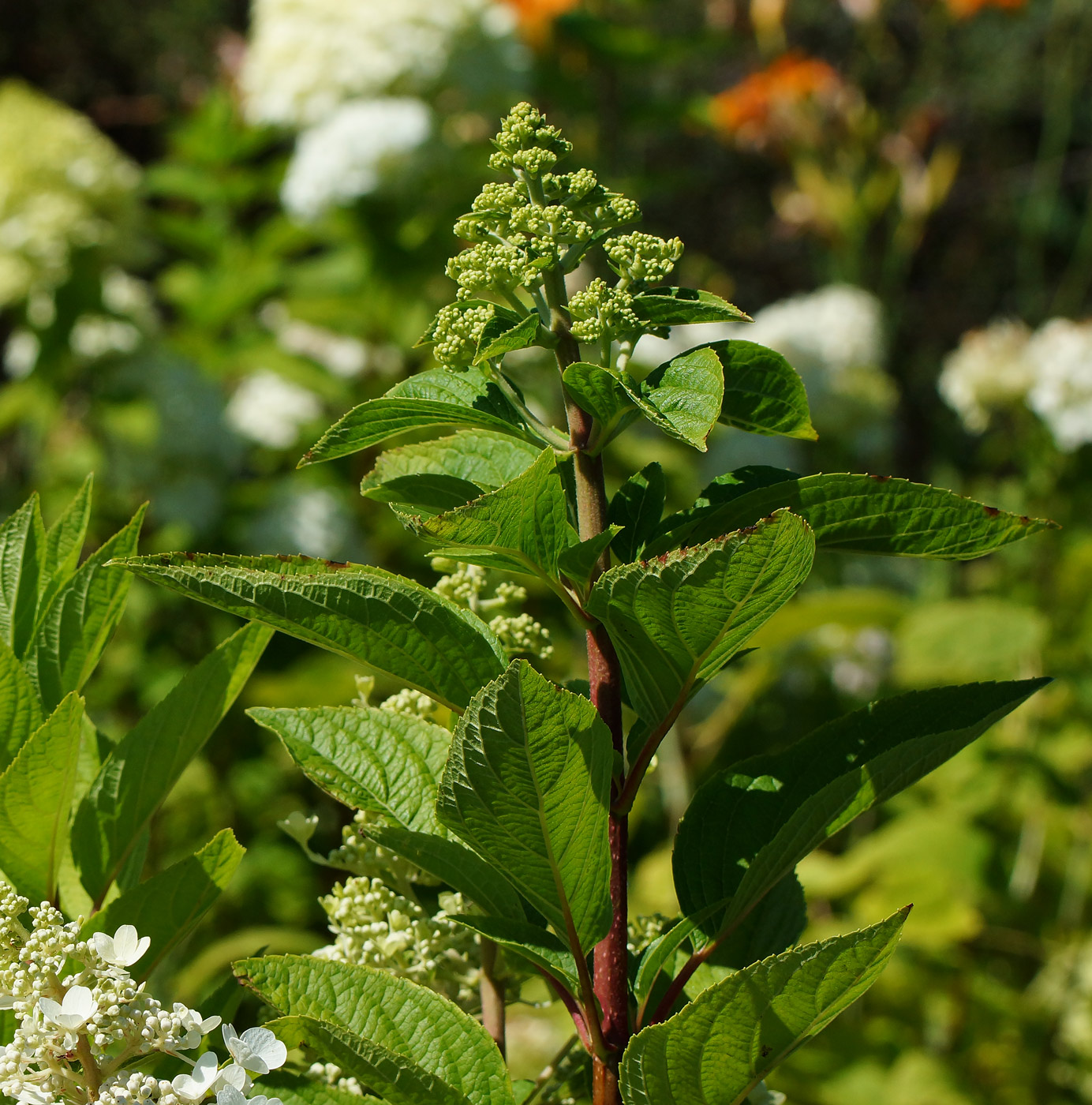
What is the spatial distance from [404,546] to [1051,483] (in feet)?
3.95

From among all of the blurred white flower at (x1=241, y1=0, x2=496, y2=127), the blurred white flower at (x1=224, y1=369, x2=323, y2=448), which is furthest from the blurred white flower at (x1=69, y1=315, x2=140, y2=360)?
the blurred white flower at (x1=241, y1=0, x2=496, y2=127)

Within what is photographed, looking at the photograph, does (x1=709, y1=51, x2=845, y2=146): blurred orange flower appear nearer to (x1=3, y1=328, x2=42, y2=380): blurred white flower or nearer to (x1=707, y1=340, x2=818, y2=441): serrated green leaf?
(x1=3, y1=328, x2=42, y2=380): blurred white flower

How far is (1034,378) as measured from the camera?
2363 millimetres

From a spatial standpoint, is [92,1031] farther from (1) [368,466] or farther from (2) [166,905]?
(1) [368,466]

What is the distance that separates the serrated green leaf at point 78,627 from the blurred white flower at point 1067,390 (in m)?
2.06

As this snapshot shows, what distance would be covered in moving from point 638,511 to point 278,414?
1.94 metres

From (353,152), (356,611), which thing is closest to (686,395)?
(356,611)

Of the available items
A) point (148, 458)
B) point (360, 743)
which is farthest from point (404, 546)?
point (360, 743)

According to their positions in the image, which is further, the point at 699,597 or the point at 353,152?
the point at 353,152

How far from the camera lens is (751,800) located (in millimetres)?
465

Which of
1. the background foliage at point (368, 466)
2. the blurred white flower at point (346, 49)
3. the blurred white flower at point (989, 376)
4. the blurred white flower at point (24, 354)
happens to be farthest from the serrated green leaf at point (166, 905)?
the blurred white flower at point (989, 376)

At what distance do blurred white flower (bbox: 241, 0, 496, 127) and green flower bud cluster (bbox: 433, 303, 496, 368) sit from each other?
6.53 ft

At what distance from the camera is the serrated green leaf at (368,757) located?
438 mm

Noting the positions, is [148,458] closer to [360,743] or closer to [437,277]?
[437,277]
